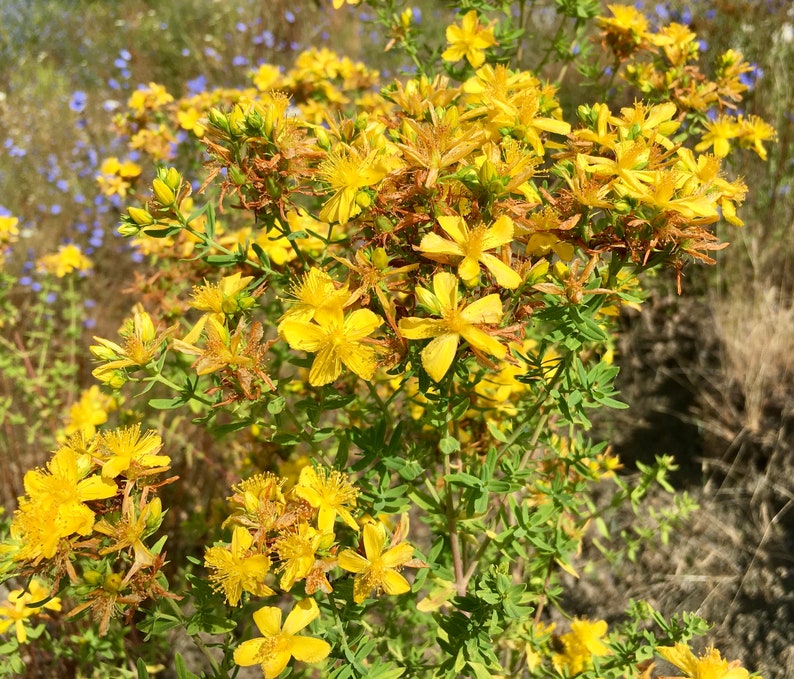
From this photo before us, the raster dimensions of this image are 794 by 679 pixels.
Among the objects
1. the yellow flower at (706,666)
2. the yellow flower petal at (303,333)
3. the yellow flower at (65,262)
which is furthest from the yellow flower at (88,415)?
the yellow flower at (706,666)

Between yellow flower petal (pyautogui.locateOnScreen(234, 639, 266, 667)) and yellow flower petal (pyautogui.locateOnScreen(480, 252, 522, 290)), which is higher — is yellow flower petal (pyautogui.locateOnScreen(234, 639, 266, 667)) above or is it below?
below

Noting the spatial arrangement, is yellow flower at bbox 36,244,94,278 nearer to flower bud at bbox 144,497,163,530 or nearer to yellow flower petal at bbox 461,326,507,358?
flower bud at bbox 144,497,163,530

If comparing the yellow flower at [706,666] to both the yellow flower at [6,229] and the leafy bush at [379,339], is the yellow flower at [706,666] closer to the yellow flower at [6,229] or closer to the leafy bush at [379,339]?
the leafy bush at [379,339]

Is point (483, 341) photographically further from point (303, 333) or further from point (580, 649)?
point (580, 649)

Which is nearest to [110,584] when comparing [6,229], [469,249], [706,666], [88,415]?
[469,249]

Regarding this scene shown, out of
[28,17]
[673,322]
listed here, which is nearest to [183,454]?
[673,322]

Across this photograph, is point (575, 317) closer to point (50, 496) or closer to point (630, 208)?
point (630, 208)

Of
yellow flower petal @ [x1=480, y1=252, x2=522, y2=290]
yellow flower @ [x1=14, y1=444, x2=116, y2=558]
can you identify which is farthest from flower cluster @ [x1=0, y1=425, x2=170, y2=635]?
yellow flower petal @ [x1=480, y1=252, x2=522, y2=290]
